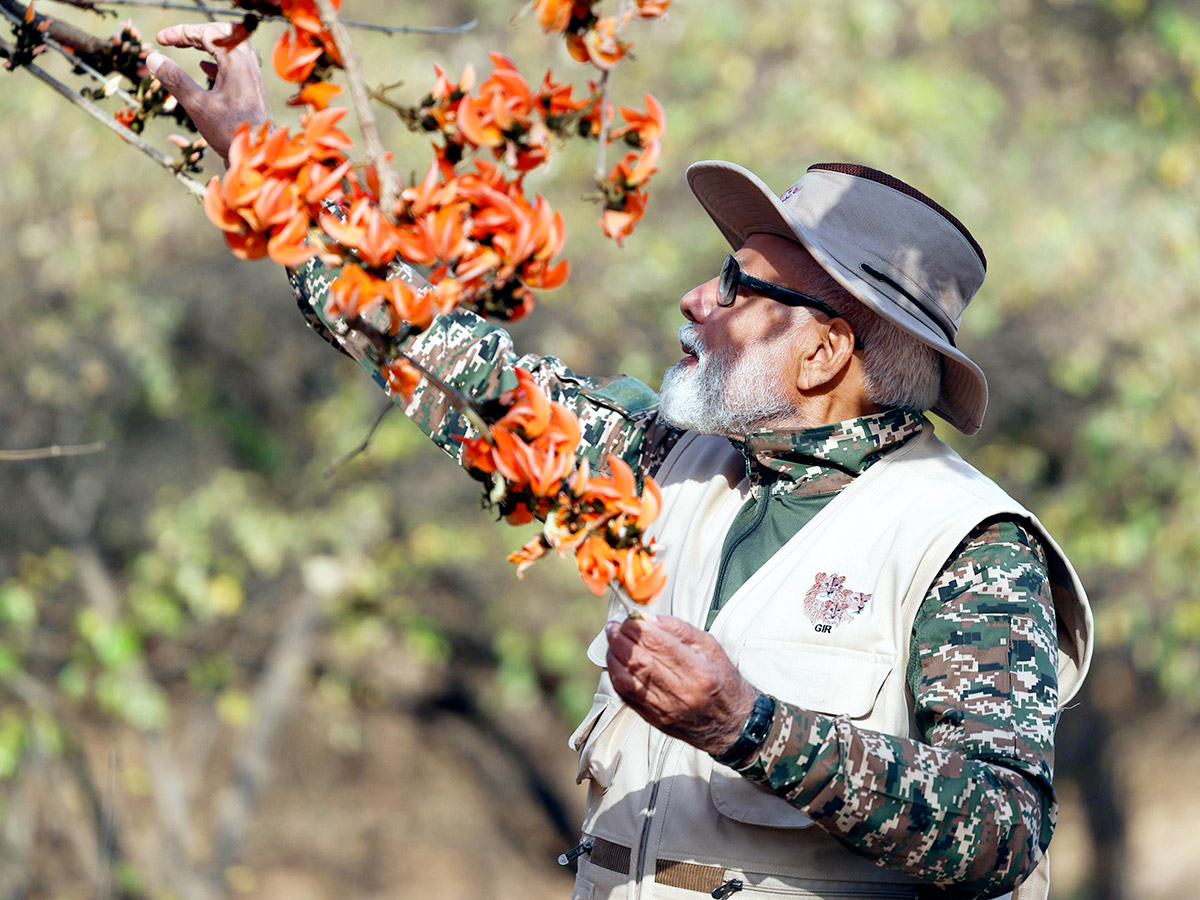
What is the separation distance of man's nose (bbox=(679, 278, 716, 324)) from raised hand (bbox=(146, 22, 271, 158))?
0.90 metres

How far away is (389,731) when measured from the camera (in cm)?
905

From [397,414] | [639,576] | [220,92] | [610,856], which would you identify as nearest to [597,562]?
[639,576]

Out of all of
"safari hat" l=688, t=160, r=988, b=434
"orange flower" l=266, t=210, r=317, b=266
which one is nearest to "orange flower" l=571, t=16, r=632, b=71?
"orange flower" l=266, t=210, r=317, b=266

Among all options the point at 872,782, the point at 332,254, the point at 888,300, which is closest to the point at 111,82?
the point at 332,254

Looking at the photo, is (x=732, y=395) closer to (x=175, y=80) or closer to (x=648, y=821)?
(x=648, y=821)

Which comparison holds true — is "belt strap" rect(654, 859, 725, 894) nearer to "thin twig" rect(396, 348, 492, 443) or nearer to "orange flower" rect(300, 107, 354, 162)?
"thin twig" rect(396, 348, 492, 443)

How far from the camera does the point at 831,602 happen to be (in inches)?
79.5

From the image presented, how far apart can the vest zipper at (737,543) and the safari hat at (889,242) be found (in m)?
0.41

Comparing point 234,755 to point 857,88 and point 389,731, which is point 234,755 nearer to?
point 389,731

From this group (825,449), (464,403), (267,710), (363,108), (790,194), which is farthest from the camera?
(267,710)

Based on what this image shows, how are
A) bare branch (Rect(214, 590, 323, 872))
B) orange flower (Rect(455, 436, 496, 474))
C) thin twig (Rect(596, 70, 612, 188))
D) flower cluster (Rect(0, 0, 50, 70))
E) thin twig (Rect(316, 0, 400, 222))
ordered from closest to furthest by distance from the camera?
1. thin twig (Rect(316, 0, 400, 222))
2. thin twig (Rect(596, 70, 612, 188))
3. orange flower (Rect(455, 436, 496, 474))
4. flower cluster (Rect(0, 0, 50, 70))
5. bare branch (Rect(214, 590, 323, 872))

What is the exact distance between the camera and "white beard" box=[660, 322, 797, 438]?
89.6 inches

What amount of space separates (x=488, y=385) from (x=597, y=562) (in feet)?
3.19

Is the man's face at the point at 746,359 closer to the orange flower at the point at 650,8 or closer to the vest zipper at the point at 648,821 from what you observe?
the vest zipper at the point at 648,821
